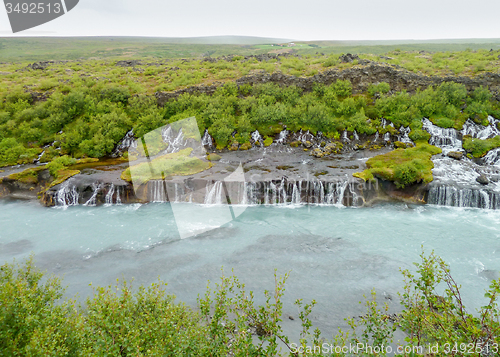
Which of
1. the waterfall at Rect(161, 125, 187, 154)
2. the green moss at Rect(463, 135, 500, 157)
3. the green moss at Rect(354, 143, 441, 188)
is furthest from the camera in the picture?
the waterfall at Rect(161, 125, 187, 154)

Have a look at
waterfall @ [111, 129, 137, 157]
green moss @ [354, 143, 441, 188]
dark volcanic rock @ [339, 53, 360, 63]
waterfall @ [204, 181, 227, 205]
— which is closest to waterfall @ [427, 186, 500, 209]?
green moss @ [354, 143, 441, 188]

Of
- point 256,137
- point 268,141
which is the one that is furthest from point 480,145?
point 256,137

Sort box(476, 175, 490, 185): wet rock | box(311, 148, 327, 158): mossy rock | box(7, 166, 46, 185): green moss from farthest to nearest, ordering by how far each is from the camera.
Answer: box(311, 148, 327, 158): mossy rock → box(7, 166, 46, 185): green moss → box(476, 175, 490, 185): wet rock

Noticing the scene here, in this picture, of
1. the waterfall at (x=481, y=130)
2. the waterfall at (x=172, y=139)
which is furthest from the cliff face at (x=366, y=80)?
the waterfall at (x=481, y=130)

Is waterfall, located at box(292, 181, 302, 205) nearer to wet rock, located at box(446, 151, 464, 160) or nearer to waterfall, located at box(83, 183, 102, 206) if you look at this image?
wet rock, located at box(446, 151, 464, 160)

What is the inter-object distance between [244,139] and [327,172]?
1578cm

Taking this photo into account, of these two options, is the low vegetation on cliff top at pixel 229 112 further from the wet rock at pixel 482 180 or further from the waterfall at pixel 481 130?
the wet rock at pixel 482 180

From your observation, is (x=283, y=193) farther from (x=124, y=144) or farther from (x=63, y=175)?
(x=124, y=144)

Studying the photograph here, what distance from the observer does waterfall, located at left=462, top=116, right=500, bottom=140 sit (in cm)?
3819

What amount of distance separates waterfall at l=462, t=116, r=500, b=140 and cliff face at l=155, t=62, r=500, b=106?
839cm

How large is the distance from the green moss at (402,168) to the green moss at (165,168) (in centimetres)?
1933

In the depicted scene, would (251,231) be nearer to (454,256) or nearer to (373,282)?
(373,282)

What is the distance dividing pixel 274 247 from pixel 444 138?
32.4 metres

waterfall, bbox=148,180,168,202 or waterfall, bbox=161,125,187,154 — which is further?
waterfall, bbox=161,125,187,154
